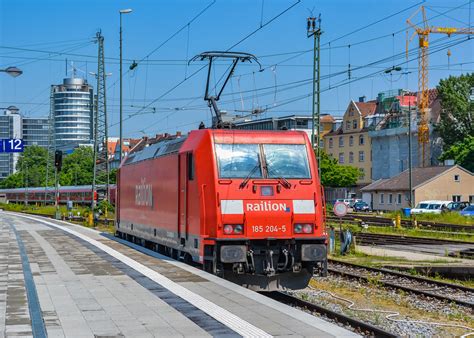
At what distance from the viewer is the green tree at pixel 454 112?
278 feet

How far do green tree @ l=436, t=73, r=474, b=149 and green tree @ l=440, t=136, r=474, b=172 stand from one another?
5.75 meters

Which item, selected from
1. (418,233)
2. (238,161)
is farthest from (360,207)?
(238,161)

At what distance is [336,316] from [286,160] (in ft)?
14.0

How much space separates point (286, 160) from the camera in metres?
15.1

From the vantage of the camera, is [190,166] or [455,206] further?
[455,206]

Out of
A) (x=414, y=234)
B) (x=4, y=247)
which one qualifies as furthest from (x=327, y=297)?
(x=414, y=234)

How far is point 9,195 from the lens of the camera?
11869 cm

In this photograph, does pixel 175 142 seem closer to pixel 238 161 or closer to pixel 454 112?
pixel 238 161

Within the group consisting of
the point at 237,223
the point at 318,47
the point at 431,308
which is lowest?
the point at 431,308

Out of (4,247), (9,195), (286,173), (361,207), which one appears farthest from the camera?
(9,195)

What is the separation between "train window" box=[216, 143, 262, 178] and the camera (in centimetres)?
1452

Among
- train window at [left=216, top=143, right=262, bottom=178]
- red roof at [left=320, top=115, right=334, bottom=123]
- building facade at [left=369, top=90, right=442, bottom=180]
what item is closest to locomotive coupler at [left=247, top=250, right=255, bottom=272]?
train window at [left=216, top=143, right=262, bottom=178]

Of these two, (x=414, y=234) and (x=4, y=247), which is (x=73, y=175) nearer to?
(x=414, y=234)

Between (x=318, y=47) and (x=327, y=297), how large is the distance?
15.5 meters
